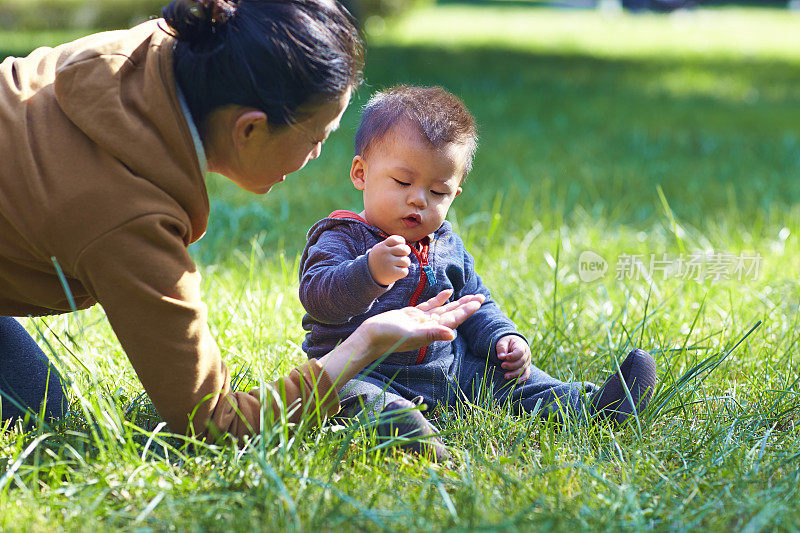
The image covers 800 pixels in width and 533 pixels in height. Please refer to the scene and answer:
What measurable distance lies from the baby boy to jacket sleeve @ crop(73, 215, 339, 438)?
0.26 m

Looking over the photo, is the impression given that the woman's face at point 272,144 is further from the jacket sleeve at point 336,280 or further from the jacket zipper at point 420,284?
the jacket zipper at point 420,284

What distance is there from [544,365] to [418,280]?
0.49 metres

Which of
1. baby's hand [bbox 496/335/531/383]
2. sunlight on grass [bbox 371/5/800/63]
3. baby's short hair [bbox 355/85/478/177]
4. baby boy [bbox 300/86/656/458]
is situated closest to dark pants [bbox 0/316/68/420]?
baby boy [bbox 300/86/656/458]

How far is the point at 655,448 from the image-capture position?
202 cm

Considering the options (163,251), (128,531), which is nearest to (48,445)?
(128,531)

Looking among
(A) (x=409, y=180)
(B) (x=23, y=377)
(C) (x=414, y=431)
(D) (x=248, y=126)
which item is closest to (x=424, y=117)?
(A) (x=409, y=180)

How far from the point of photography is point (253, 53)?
66.2 inches

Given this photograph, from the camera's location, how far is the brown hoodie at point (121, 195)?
64.9 inches

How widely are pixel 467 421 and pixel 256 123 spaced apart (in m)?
0.88

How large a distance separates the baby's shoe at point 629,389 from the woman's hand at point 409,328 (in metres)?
0.44

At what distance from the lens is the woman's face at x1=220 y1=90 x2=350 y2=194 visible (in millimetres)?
1777

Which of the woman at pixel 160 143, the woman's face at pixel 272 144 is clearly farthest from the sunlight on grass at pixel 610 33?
the woman at pixel 160 143

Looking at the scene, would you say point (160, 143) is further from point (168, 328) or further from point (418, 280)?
point (418, 280)

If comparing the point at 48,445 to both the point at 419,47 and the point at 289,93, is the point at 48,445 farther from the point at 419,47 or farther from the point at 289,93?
the point at 419,47
